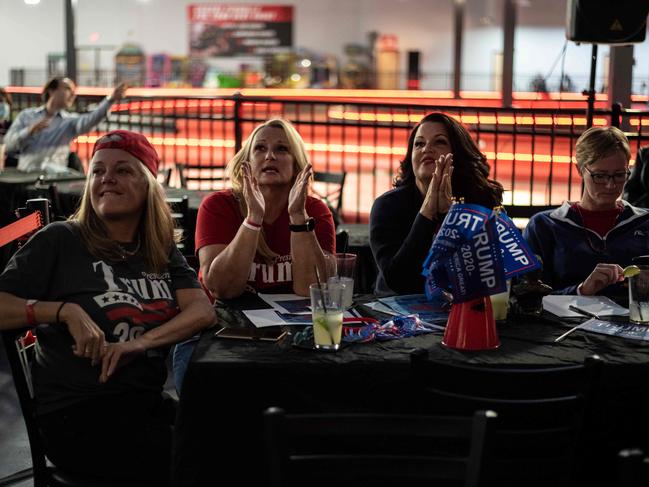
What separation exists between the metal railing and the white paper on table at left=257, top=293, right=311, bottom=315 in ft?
10.8

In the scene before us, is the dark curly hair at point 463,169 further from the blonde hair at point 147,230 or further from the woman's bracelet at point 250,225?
the blonde hair at point 147,230

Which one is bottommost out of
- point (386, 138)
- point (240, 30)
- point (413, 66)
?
point (386, 138)

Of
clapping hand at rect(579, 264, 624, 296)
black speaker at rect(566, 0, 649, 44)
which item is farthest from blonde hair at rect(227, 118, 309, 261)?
black speaker at rect(566, 0, 649, 44)

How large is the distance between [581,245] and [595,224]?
0.31 ft

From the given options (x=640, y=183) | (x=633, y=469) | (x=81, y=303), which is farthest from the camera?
(x=640, y=183)

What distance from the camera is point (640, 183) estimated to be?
4605mm

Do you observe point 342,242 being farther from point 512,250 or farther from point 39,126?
point 39,126

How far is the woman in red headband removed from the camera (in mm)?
2164

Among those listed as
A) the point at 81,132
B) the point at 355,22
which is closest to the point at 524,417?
the point at 81,132

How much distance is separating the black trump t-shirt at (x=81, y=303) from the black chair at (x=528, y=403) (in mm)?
798

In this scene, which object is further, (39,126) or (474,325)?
(39,126)

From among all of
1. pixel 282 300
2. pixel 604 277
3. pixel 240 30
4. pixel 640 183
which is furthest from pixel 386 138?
pixel 282 300

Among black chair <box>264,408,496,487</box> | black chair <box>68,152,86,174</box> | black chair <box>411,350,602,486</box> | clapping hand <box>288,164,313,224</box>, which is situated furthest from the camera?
black chair <box>68,152,86,174</box>

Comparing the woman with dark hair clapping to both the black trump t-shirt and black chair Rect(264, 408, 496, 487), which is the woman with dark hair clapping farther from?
black chair Rect(264, 408, 496, 487)
